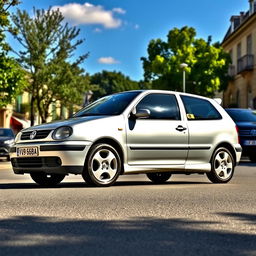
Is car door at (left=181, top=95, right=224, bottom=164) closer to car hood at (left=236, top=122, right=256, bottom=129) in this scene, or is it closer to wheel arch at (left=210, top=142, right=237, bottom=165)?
wheel arch at (left=210, top=142, right=237, bottom=165)

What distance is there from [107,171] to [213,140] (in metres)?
2.18

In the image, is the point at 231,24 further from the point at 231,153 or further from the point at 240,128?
the point at 231,153

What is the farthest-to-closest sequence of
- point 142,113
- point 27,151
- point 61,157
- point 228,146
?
1. point 228,146
2. point 142,113
3. point 27,151
4. point 61,157

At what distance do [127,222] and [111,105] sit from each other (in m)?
4.22

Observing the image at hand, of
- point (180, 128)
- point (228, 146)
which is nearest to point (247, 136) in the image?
point (228, 146)

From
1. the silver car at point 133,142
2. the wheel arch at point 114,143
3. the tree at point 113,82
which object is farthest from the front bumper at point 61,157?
the tree at point 113,82

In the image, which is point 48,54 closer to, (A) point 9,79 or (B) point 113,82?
(A) point 9,79

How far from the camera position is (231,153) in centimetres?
1065

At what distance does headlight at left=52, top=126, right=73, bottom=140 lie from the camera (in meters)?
8.86

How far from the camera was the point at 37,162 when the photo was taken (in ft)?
29.5

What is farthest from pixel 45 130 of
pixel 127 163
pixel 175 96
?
pixel 175 96

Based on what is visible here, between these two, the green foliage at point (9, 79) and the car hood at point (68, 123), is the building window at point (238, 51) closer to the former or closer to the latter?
the green foliage at point (9, 79)

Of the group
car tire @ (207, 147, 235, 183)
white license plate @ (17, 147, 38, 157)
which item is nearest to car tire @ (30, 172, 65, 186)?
white license plate @ (17, 147, 38, 157)

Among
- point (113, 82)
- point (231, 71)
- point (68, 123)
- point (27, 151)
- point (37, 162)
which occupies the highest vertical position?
point (113, 82)
